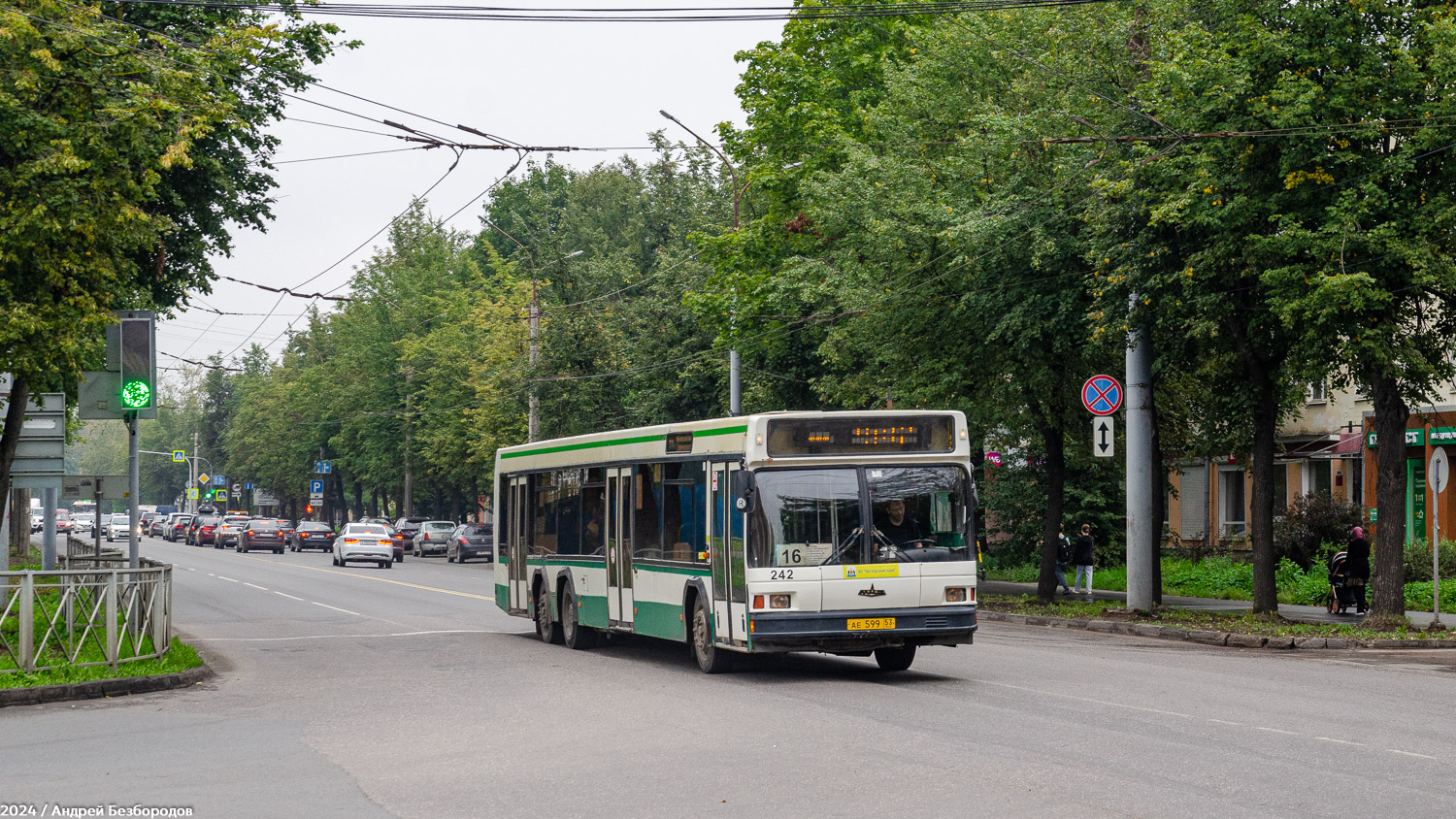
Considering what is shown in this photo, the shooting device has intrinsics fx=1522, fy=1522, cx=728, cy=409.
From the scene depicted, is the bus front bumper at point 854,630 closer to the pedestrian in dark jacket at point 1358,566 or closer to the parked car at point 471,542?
the pedestrian in dark jacket at point 1358,566

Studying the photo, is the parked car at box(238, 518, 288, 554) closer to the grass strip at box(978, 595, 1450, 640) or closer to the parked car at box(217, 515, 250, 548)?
the parked car at box(217, 515, 250, 548)

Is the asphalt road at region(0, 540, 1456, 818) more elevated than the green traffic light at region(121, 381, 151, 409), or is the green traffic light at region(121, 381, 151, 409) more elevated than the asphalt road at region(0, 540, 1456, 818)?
the green traffic light at region(121, 381, 151, 409)

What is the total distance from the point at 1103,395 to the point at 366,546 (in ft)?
112

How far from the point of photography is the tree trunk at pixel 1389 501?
71.2 ft

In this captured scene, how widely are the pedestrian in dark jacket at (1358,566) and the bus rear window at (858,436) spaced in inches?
501

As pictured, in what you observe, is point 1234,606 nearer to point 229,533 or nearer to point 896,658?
point 896,658

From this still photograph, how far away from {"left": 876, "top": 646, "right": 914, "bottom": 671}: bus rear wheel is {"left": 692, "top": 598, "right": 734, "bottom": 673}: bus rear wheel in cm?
160

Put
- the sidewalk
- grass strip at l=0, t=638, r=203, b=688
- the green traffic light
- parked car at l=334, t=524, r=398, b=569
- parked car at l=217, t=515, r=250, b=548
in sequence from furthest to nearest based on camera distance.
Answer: parked car at l=217, t=515, r=250, b=548 → parked car at l=334, t=524, r=398, b=569 → the sidewalk → the green traffic light → grass strip at l=0, t=638, r=203, b=688

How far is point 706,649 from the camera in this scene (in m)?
15.9

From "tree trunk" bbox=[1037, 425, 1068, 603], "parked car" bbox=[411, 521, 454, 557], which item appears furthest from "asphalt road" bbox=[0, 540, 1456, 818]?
"parked car" bbox=[411, 521, 454, 557]

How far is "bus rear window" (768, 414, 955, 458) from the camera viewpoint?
14.9 meters

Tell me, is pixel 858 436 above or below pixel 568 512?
above

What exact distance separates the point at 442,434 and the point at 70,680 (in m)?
50.0

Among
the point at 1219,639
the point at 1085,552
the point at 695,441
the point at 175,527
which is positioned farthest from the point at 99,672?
the point at 175,527
